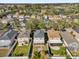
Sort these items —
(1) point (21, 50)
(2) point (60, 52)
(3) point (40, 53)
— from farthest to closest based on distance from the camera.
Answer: (1) point (21, 50) < (3) point (40, 53) < (2) point (60, 52)

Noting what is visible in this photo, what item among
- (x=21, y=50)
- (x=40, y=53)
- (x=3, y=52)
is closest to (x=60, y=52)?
(x=40, y=53)

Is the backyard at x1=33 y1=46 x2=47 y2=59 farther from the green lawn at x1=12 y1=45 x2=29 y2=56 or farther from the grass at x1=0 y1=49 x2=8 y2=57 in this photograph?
the grass at x1=0 y1=49 x2=8 y2=57

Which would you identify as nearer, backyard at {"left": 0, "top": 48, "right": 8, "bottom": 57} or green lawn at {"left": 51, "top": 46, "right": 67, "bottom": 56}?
green lawn at {"left": 51, "top": 46, "right": 67, "bottom": 56}

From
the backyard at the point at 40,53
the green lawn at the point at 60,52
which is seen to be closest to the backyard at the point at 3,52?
the backyard at the point at 40,53

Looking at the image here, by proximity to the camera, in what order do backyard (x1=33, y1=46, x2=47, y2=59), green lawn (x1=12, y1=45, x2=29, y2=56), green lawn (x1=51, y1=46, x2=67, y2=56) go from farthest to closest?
green lawn (x1=12, y1=45, x2=29, y2=56)
green lawn (x1=51, y1=46, x2=67, y2=56)
backyard (x1=33, y1=46, x2=47, y2=59)

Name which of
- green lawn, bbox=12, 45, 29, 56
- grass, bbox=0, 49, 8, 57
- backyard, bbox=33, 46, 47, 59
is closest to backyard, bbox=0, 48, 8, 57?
grass, bbox=0, 49, 8, 57

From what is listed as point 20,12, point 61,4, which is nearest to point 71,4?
point 61,4

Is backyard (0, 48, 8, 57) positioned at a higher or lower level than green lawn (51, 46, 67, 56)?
lower

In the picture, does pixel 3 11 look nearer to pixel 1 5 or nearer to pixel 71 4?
pixel 1 5

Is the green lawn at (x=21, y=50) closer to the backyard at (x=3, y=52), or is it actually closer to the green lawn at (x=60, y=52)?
the backyard at (x=3, y=52)

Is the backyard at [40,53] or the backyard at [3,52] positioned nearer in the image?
the backyard at [40,53]

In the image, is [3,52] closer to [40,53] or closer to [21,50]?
[21,50]
